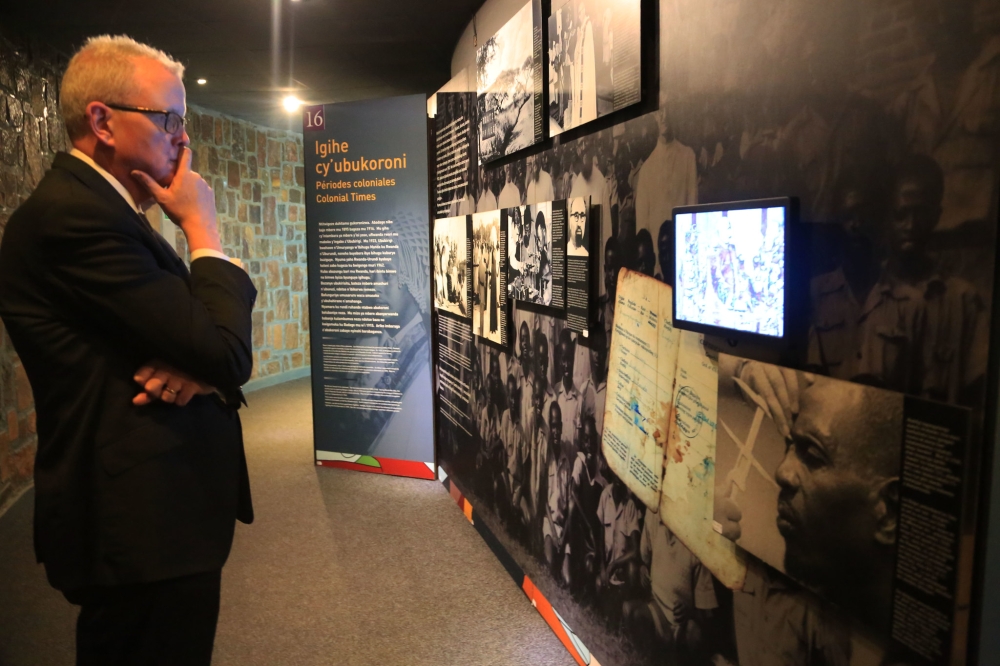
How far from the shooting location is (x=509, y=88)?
9.54 feet

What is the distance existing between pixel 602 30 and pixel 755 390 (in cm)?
117

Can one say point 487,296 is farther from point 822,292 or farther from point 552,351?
point 822,292

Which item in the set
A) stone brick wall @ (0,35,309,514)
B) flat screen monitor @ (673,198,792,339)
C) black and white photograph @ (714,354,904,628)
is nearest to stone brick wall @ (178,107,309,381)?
stone brick wall @ (0,35,309,514)

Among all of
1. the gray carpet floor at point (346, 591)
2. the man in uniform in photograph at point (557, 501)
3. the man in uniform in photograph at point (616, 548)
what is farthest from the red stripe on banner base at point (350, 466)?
the man in uniform in photograph at point (616, 548)

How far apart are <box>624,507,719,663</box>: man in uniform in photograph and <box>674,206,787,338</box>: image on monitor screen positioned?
23.3 inches

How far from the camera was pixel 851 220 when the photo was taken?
1205 mm

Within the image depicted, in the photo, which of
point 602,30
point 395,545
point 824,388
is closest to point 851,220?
point 824,388

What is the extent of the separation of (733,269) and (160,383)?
3.48ft

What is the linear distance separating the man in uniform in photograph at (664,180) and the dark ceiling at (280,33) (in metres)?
2.40

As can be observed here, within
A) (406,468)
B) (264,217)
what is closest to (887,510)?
(406,468)

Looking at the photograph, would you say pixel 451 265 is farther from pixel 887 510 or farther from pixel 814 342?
pixel 887 510

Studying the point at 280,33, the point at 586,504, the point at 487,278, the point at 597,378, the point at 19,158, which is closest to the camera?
the point at 597,378

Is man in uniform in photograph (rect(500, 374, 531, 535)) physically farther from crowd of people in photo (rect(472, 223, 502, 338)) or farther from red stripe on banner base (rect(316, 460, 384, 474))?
red stripe on banner base (rect(316, 460, 384, 474))

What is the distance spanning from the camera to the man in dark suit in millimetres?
1170
